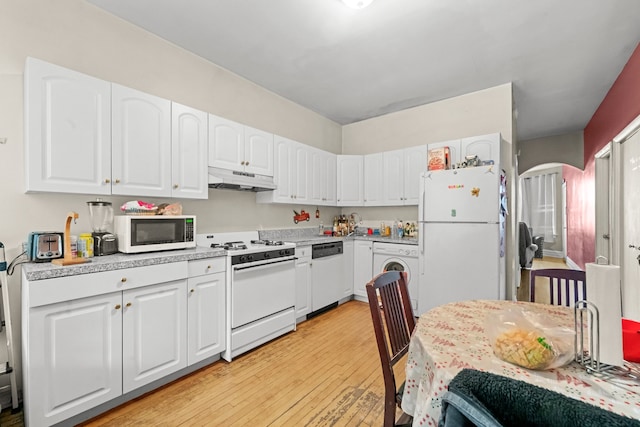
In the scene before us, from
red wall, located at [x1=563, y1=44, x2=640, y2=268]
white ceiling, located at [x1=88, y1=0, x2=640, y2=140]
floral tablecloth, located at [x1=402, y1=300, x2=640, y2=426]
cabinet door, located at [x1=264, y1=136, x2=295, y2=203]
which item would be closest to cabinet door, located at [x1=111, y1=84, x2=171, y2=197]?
white ceiling, located at [x1=88, y1=0, x2=640, y2=140]

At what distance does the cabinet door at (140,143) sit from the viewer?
2.14 m

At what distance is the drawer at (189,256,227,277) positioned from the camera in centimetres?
225

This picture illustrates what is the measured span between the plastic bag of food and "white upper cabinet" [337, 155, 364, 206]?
3389 mm

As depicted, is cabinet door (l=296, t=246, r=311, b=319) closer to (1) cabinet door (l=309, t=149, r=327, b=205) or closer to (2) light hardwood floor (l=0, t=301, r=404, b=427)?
(2) light hardwood floor (l=0, t=301, r=404, b=427)

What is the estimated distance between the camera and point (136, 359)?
1927 millimetres

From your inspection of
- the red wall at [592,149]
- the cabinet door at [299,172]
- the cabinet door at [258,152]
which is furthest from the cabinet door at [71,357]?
the red wall at [592,149]

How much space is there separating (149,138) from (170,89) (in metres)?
0.79

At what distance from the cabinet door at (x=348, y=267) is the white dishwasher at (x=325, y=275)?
0.33ft

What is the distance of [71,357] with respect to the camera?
1664 millimetres

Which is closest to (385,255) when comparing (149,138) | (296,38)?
(296,38)

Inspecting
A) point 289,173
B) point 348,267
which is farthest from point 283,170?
point 348,267

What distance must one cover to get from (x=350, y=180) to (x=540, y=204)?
751 cm

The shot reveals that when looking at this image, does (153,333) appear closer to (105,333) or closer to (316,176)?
(105,333)

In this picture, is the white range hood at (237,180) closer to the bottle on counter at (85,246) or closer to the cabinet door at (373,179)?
the bottle on counter at (85,246)
